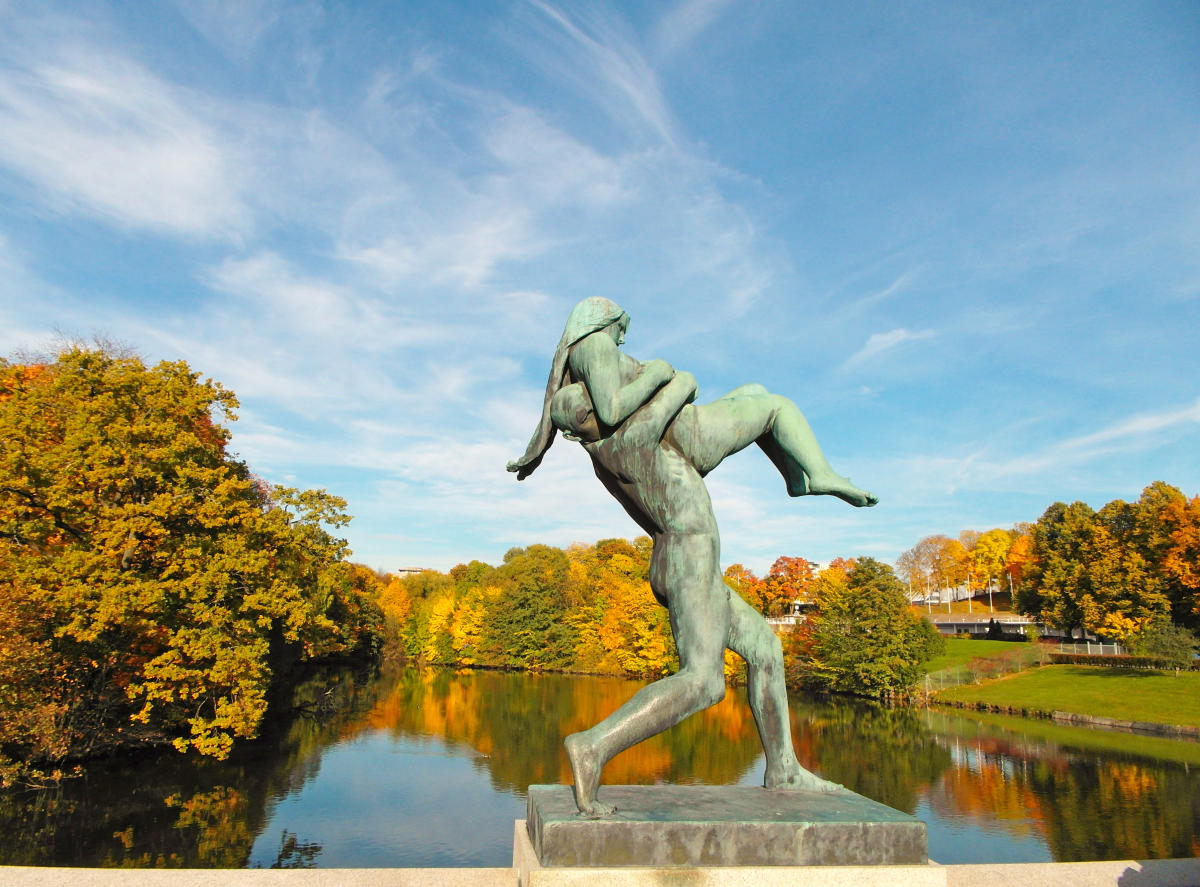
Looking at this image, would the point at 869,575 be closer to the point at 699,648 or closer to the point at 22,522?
the point at 22,522

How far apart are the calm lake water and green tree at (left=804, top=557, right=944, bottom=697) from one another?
156 inches

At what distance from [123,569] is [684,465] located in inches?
699

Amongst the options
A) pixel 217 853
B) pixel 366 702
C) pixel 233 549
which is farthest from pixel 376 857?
pixel 366 702

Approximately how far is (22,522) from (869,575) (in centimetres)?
3478

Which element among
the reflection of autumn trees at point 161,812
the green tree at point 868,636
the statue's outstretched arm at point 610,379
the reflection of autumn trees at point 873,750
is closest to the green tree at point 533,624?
the green tree at point 868,636

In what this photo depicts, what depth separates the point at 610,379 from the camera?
14.3 feet

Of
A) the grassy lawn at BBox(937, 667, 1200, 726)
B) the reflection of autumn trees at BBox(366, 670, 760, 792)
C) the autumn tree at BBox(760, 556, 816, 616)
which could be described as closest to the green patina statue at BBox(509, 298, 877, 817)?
the reflection of autumn trees at BBox(366, 670, 760, 792)

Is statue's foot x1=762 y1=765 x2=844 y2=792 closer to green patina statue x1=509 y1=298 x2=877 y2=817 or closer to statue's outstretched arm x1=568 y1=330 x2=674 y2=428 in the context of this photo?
green patina statue x1=509 y1=298 x2=877 y2=817

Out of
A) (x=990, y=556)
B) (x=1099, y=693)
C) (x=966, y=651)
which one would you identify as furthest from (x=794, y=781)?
(x=990, y=556)

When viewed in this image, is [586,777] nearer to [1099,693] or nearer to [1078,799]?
[1078,799]

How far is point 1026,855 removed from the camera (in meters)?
14.7

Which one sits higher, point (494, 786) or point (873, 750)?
point (494, 786)

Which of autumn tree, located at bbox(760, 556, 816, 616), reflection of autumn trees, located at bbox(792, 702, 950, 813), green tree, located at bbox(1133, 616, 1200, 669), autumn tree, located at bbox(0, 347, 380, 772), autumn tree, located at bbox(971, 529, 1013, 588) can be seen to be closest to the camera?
autumn tree, located at bbox(0, 347, 380, 772)

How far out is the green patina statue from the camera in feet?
14.1
